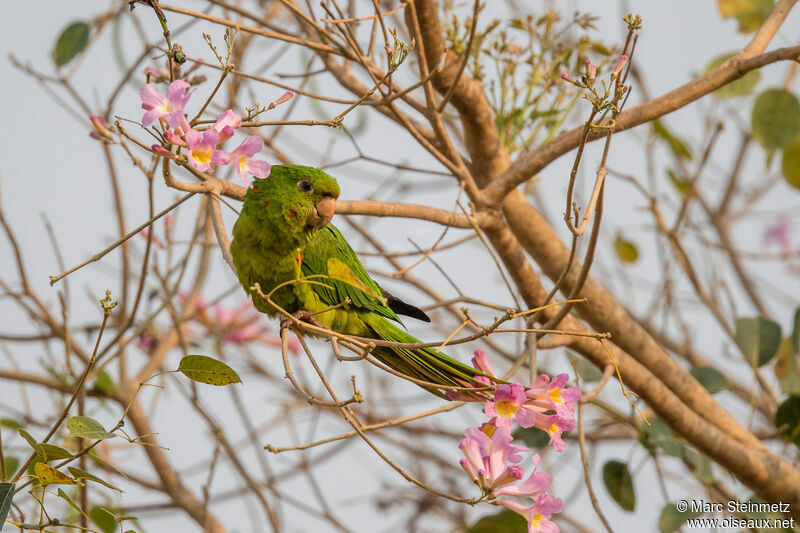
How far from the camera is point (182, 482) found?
271 centimetres

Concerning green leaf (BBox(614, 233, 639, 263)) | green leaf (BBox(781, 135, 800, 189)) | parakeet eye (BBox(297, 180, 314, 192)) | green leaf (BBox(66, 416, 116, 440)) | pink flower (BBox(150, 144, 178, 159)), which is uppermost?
green leaf (BBox(614, 233, 639, 263))

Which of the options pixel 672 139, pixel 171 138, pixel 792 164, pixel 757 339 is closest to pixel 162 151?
pixel 171 138

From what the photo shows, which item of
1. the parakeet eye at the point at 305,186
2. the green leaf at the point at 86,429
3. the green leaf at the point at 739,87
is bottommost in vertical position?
the green leaf at the point at 86,429

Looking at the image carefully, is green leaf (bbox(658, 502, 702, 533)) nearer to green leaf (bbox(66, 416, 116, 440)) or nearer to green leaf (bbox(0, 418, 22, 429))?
green leaf (bbox(66, 416, 116, 440))

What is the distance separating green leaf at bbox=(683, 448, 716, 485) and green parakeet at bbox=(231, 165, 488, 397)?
2.70 feet

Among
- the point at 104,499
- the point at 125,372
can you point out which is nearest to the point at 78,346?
the point at 125,372

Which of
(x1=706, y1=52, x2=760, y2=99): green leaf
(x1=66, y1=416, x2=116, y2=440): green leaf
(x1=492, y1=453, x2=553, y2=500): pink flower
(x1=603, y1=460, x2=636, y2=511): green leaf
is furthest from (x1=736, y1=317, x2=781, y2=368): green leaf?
(x1=66, y1=416, x2=116, y2=440): green leaf

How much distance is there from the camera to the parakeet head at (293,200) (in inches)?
78.0

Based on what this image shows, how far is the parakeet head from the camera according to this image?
198 cm

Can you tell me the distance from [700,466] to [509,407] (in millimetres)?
1019

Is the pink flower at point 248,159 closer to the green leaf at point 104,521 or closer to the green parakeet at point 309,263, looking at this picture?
the green parakeet at point 309,263

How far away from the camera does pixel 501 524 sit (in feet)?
6.78

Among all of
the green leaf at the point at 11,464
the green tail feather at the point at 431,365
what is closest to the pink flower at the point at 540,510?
the green tail feather at the point at 431,365

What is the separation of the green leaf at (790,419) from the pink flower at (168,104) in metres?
1.82
